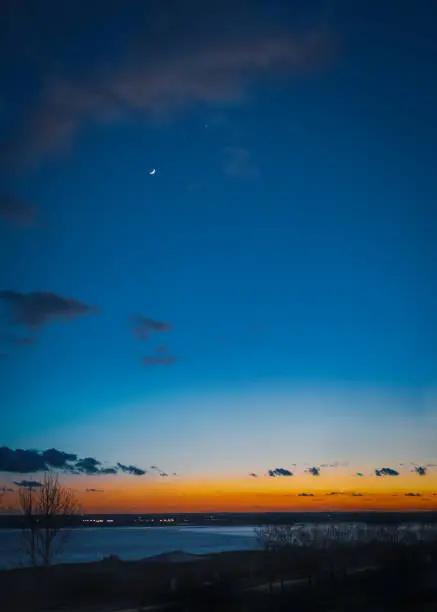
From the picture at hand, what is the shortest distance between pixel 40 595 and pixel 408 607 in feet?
29.5

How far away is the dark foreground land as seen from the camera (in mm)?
14195

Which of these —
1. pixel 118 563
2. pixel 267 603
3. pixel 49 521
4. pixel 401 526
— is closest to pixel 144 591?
pixel 267 603

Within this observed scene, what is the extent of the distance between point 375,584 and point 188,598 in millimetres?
4899

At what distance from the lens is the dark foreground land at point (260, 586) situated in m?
14.2

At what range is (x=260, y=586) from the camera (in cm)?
1819

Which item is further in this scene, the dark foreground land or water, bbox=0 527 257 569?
water, bbox=0 527 257 569

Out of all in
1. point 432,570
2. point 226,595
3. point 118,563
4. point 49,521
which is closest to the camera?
point 226,595

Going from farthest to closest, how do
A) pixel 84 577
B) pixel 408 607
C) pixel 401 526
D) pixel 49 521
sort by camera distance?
pixel 401 526 < pixel 49 521 < pixel 84 577 < pixel 408 607

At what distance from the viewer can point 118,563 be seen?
27.8m

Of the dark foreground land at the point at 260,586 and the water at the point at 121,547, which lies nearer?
the dark foreground land at the point at 260,586

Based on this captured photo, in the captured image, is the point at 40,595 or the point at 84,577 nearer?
the point at 40,595

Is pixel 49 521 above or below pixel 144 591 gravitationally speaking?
above

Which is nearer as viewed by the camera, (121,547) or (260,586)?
(260,586)

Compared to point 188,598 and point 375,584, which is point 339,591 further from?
point 188,598
